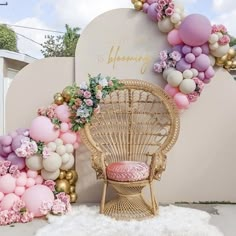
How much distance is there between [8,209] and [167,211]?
163 cm

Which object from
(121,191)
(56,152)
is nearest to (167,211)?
(121,191)

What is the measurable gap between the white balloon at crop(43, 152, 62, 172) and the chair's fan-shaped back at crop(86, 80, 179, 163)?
53 cm

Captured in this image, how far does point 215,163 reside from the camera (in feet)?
13.4

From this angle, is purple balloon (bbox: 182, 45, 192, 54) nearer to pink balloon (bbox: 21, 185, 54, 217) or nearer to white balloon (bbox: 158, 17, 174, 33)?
white balloon (bbox: 158, 17, 174, 33)

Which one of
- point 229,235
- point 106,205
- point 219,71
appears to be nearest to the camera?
point 229,235

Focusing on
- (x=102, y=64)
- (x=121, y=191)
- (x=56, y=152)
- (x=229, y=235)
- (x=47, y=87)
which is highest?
(x=102, y=64)

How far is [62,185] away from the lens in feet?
12.6

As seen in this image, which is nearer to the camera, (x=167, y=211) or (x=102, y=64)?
(x=167, y=211)

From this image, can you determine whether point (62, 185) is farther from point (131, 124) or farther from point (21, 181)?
point (131, 124)

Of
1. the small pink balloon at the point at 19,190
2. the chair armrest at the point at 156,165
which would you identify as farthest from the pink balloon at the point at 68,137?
the chair armrest at the point at 156,165

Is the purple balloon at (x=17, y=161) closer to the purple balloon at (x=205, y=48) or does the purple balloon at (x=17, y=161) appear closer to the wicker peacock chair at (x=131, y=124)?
the wicker peacock chair at (x=131, y=124)

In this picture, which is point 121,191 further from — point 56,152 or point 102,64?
point 102,64

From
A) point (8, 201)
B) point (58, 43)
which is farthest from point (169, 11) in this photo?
point (58, 43)

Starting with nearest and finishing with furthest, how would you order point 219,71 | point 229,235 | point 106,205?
point 229,235, point 106,205, point 219,71
